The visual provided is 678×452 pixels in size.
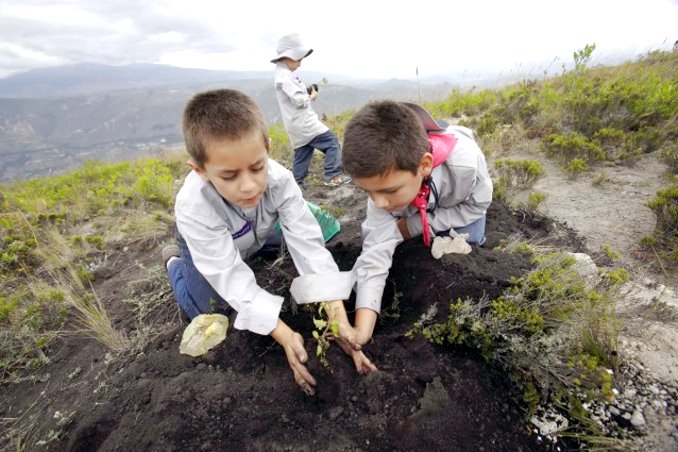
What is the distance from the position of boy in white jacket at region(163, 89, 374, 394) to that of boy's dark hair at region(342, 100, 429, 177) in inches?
20.3

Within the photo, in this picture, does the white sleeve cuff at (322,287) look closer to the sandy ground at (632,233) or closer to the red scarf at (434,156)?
the red scarf at (434,156)

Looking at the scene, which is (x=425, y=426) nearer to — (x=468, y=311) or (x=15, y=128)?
(x=468, y=311)

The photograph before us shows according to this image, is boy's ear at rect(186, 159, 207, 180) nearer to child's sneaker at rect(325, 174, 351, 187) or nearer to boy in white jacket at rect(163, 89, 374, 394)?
boy in white jacket at rect(163, 89, 374, 394)

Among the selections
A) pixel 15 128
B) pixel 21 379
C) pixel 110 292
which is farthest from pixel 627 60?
pixel 15 128

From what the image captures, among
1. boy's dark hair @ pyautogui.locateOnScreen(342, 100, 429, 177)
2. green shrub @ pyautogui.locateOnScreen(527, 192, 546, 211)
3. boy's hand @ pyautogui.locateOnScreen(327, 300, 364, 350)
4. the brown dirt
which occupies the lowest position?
the brown dirt

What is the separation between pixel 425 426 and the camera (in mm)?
1309

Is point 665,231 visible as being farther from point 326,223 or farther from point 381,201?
→ point 326,223

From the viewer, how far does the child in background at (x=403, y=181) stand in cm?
182

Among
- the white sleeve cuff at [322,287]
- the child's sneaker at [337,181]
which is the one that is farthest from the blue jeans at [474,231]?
the child's sneaker at [337,181]

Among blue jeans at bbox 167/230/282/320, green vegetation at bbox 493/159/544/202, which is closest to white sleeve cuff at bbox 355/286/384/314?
blue jeans at bbox 167/230/282/320

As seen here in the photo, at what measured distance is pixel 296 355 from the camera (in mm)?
1642

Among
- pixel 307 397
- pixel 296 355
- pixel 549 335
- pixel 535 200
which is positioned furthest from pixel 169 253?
pixel 535 200

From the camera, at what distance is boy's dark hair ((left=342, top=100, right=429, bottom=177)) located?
1.79 meters

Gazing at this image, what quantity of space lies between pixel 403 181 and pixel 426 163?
204 millimetres
